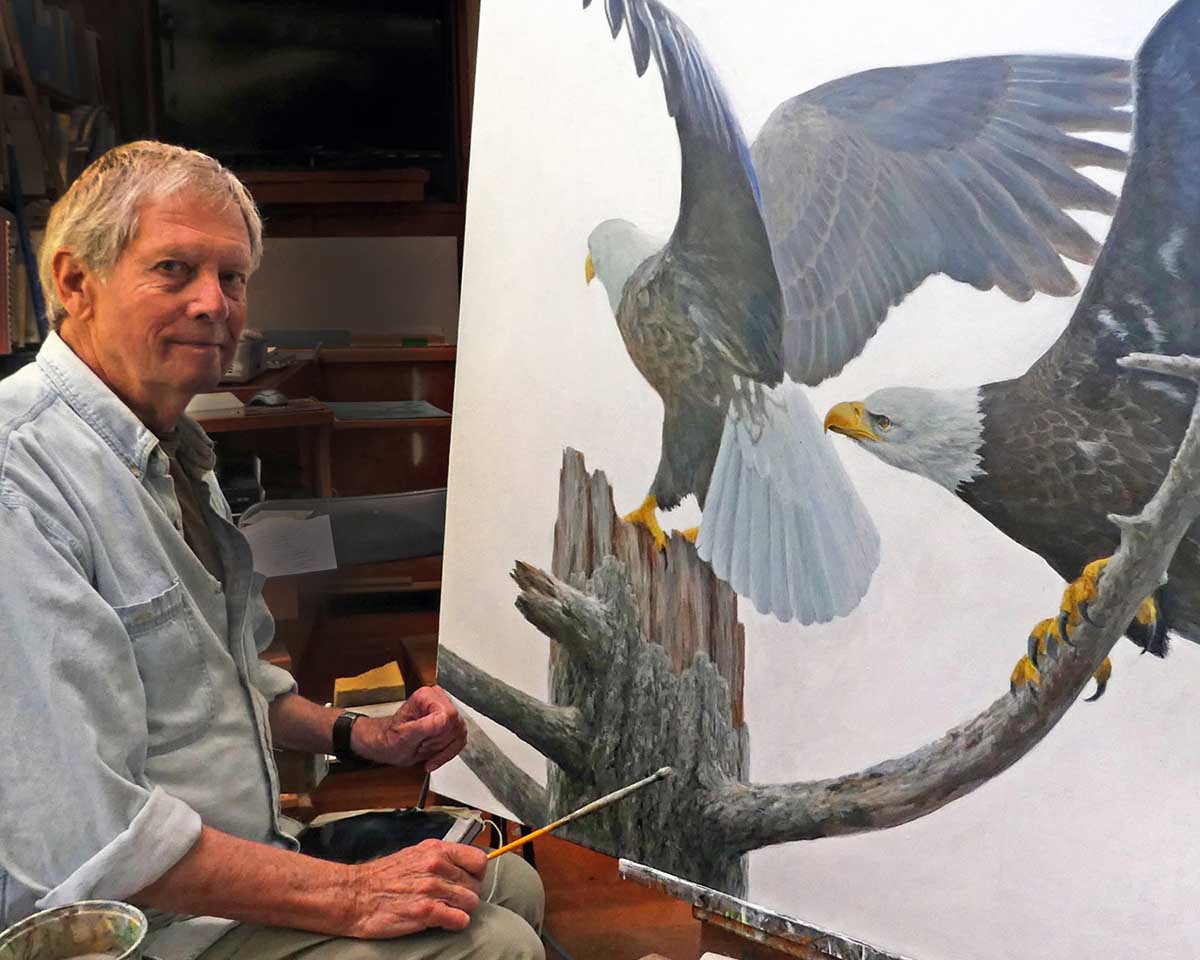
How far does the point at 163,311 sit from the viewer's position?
4.18 ft

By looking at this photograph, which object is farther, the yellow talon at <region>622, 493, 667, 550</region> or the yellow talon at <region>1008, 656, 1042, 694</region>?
the yellow talon at <region>622, 493, 667, 550</region>

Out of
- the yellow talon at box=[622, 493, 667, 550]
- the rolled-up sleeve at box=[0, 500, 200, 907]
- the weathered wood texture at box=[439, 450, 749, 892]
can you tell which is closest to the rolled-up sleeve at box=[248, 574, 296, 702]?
the weathered wood texture at box=[439, 450, 749, 892]

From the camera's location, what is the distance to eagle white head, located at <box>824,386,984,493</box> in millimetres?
1055

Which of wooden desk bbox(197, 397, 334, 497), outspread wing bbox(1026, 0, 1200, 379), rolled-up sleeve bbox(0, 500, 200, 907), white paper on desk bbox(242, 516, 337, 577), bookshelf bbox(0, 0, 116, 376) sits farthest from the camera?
white paper on desk bbox(242, 516, 337, 577)

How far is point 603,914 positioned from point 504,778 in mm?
558

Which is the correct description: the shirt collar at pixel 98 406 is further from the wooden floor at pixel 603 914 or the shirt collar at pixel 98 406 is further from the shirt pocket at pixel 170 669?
the wooden floor at pixel 603 914

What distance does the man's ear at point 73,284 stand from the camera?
4.15ft

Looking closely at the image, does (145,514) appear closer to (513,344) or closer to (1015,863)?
(513,344)

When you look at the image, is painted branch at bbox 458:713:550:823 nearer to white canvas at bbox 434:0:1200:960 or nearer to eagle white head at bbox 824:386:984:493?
white canvas at bbox 434:0:1200:960

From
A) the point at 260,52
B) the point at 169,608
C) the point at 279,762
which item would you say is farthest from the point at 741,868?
the point at 260,52

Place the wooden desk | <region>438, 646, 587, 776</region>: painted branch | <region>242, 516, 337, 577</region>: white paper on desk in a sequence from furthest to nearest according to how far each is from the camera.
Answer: <region>242, 516, 337, 577</region>: white paper on desk < the wooden desk < <region>438, 646, 587, 776</region>: painted branch

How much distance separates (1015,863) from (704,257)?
0.69 m

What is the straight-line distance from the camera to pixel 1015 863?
3.41 ft

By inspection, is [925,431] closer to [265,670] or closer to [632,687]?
[632,687]
